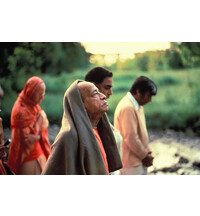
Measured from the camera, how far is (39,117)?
587 centimetres

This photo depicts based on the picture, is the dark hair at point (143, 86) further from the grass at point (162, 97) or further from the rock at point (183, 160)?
the rock at point (183, 160)

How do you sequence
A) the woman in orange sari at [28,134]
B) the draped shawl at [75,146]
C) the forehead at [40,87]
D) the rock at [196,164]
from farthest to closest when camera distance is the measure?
the rock at [196,164] → the forehead at [40,87] → the woman in orange sari at [28,134] → the draped shawl at [75,146]

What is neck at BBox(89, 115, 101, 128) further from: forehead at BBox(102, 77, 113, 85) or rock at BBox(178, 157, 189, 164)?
rock at BBox(178, 157, 189, 164)

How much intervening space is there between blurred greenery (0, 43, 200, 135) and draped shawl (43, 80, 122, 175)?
2.02m

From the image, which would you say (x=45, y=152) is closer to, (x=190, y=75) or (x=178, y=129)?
(x=178, y=129)

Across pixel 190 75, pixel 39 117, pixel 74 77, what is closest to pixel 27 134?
pixel 39 117

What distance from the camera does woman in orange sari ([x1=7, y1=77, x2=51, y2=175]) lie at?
571 centimetres

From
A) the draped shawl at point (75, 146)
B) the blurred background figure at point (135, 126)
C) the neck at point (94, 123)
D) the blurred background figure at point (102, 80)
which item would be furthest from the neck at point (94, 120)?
the blurred background figure at point (135, 126)

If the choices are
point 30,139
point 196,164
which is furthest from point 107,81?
point 196,164

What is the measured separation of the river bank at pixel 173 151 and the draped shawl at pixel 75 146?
214 centimetres

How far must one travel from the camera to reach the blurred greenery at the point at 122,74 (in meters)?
5.91

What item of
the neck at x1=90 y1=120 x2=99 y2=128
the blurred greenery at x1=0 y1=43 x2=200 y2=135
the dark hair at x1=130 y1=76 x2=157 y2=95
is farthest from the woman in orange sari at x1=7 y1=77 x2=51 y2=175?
the neck at x1=90 y1=120 x2=99 y2=128

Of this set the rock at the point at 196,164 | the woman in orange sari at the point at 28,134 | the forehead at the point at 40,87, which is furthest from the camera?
the rock at the point at 196,164

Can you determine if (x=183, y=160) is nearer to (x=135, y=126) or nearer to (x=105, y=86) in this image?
(x=135, y=126)
